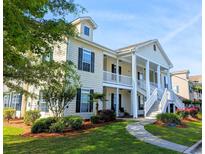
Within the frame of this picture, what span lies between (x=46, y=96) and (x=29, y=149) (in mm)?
5705

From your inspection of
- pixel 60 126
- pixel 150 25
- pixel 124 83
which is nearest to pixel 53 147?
pixel 60 126

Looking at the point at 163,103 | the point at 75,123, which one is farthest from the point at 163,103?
the point at 75,123

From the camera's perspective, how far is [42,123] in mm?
11641

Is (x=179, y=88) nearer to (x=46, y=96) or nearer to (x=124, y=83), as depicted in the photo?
(x=124, y=83)

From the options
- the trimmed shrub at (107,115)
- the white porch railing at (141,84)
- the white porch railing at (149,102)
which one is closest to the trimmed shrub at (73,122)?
the trimmed shrub at (107,115)

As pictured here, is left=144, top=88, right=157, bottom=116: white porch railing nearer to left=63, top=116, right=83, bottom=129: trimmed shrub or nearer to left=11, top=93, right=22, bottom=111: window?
left=63, top=116, right=83, bottom=129: trimmed shrub

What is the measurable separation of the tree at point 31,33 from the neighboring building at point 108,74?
474 cm

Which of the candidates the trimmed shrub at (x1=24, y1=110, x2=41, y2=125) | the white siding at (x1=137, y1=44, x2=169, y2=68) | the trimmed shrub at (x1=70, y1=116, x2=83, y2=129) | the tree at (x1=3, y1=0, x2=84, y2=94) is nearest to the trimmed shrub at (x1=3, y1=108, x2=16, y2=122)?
the trimmed shrub at (x1=24, y1=110, x2=41, y2=125)

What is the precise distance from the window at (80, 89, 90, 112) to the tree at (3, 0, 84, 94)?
6511 mm

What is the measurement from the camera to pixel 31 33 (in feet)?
17.4

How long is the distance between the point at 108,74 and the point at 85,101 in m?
4.17

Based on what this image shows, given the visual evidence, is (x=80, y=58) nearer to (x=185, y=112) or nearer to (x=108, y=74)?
(x=108, y=74)

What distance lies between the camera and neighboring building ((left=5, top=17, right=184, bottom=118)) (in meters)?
15.7

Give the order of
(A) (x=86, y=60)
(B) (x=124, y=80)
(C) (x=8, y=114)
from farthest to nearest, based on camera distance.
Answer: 1. (B) (x=124, y=80)
2. (C) (x=8, y=114)
3. (A) (x=86, y=60)
